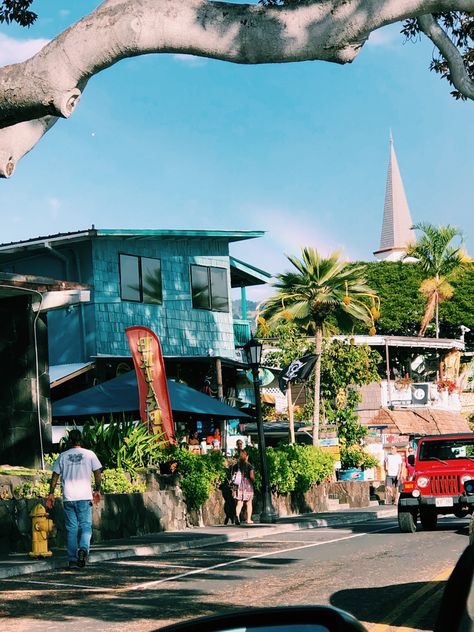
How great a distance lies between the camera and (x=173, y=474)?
25.8 m

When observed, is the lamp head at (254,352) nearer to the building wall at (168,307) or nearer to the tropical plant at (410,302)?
the building wall at (168,307)

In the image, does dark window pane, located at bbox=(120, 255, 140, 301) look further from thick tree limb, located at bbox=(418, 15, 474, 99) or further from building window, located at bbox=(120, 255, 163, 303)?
thick tree limb, located at bbox=(418, 15, 474, 99)

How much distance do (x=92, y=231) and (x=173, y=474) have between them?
12917mm

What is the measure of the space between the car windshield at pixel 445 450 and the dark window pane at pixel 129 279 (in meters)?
17.4

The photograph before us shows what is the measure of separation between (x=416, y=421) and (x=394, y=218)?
80757 mm

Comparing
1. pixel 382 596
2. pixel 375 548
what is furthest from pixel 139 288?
pixel 382 596

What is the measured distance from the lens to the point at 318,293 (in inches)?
1687

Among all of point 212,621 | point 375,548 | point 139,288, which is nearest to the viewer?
point 212,621

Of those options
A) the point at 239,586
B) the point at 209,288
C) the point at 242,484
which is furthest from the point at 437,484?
the point at 209,288

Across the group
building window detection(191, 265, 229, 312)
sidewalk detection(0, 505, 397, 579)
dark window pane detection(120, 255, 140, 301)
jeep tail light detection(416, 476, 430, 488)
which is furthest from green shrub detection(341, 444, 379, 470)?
jeep tail light detection(416, 476, 430, 488)

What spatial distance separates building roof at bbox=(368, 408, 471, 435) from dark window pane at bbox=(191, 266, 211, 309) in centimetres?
1600

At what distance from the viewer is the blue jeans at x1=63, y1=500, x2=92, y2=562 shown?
53.9 feet

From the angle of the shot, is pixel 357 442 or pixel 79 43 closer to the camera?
pixel 79 43

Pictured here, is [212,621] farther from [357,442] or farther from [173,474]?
[357,442]
